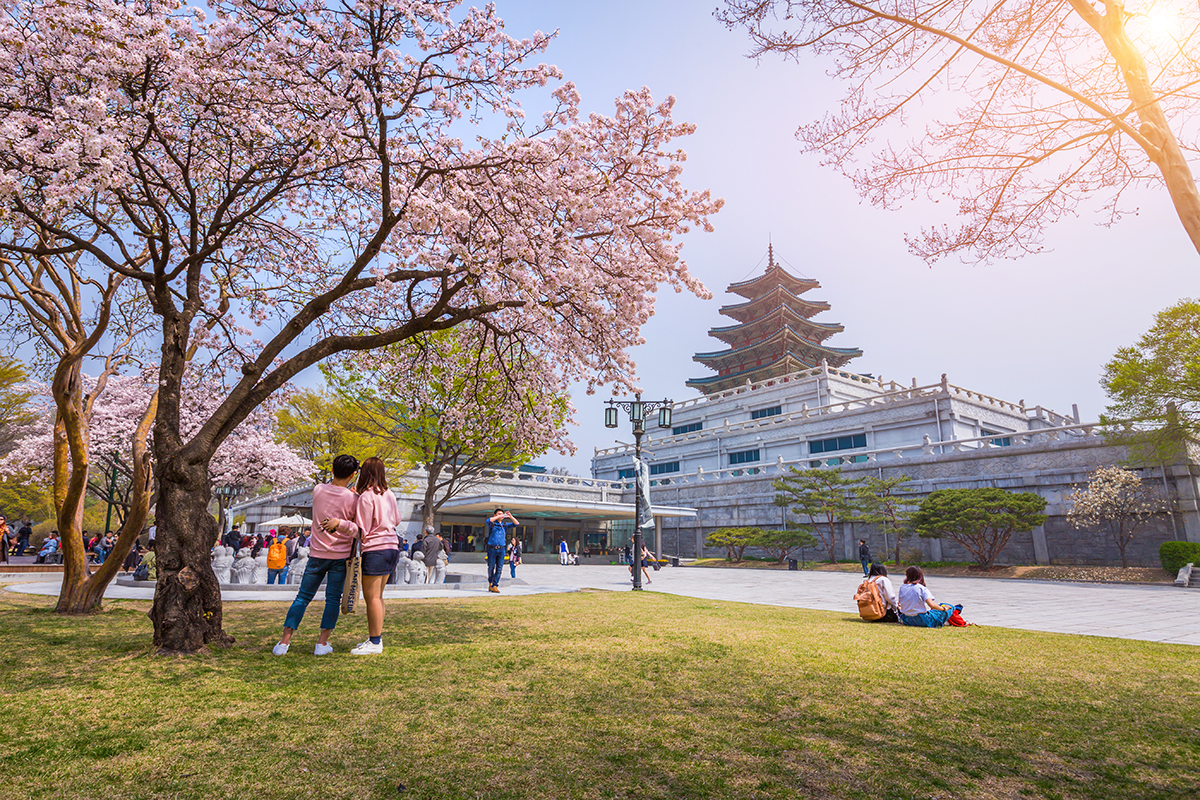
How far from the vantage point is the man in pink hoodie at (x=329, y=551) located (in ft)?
16.9

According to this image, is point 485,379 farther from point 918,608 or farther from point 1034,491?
point 1034,491

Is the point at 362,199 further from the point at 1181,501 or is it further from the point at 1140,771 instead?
the point at 1181,501

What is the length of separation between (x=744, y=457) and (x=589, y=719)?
43.8 m

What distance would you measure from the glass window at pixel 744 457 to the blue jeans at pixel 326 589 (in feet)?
138

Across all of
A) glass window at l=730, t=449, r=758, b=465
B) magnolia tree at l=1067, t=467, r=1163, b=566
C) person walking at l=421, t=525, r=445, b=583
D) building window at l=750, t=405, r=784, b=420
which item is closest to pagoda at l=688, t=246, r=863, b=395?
building window at l=750, t=405, r=784, b=420

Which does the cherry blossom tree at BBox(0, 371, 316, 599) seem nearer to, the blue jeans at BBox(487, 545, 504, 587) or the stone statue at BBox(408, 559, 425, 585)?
the stone statue at BBox(408, 559, 425, 585)

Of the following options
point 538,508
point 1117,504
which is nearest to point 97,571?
point 538,508

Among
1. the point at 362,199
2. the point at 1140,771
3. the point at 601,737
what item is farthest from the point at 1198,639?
the point at 362,199

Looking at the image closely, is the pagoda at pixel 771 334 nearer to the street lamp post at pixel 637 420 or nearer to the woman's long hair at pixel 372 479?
the street lamp post at pixel 637 420

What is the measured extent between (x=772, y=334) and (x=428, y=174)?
51907 mm

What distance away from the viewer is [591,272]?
7.50 meters

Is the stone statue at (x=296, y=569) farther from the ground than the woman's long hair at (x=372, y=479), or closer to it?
closer to it

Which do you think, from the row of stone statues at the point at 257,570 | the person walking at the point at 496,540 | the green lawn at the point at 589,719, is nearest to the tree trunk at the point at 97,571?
the green lawn at the point at 589,719

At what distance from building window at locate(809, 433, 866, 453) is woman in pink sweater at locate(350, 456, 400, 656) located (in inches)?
1485
